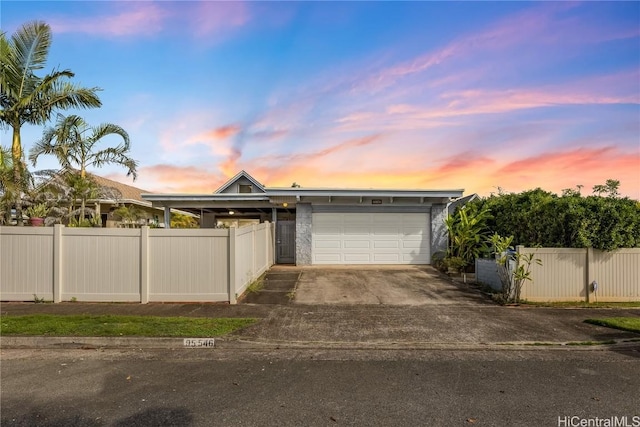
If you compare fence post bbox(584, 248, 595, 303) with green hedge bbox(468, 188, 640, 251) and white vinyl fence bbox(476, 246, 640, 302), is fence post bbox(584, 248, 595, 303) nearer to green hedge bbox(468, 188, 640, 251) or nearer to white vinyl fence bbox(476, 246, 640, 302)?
white vinyl fence bbox(476, 246, 640, 302)

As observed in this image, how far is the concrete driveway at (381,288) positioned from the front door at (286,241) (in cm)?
278

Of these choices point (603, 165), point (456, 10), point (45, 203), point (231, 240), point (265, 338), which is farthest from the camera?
point (603, 165)

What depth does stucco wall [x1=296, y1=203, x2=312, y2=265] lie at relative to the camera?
1445 cm

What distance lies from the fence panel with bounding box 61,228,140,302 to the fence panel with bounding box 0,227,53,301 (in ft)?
1.29

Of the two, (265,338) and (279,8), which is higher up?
(279,8)

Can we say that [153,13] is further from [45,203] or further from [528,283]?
[528,283]

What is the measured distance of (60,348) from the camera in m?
5.20

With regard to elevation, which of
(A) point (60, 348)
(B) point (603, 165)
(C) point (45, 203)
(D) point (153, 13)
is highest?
(D) point (153, 13)

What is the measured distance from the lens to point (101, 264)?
789 cm

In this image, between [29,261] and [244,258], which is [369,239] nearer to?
[244,258]

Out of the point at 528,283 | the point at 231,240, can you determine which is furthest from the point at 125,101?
the point at 528,283

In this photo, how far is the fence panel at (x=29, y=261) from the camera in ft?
25.9

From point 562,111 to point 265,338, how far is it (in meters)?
13.3

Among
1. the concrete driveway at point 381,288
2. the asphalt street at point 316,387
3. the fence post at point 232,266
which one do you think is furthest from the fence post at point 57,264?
the concrete driveway at point 381,288
